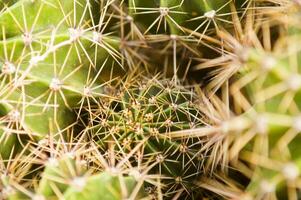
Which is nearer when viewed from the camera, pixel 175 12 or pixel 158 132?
pixel 158 132

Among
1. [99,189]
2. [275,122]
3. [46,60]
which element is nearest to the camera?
[275,122]

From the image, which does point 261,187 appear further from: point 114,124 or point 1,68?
point 1,68

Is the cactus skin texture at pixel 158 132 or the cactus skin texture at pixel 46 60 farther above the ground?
the cactus skin texture at pixel 46 60

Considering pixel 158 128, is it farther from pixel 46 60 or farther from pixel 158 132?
pixel 46 60

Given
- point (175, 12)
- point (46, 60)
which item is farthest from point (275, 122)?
point (46, 60)

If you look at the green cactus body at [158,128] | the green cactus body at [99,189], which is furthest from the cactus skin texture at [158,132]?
the green cactus body at [99,189]

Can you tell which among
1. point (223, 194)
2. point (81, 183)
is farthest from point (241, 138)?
point (81, 183)

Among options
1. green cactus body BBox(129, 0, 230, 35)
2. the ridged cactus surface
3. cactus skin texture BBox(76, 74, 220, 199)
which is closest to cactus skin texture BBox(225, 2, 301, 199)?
the ridged cactus surface

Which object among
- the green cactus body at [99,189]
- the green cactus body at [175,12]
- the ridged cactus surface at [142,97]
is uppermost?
the green cactus body at [175,12]

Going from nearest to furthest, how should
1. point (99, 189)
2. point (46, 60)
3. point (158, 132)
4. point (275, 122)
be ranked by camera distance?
point (275, 122) → point (99, 189) → point (158, 132) → point (46, 60)

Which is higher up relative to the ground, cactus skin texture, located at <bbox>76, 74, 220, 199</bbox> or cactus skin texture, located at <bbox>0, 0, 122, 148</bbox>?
cactus skin texture, located at <bbox>0, 0, 122, 148</bbox>

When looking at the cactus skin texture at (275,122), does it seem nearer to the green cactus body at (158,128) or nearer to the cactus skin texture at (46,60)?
the green cactus body at (158,128)

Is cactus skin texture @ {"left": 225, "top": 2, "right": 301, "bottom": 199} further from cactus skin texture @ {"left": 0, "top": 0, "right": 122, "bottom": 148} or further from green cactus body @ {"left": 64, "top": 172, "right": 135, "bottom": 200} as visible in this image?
cactus skin texture @ {"left": 0, "top": 0, "right": 122, "bottom": 148}
